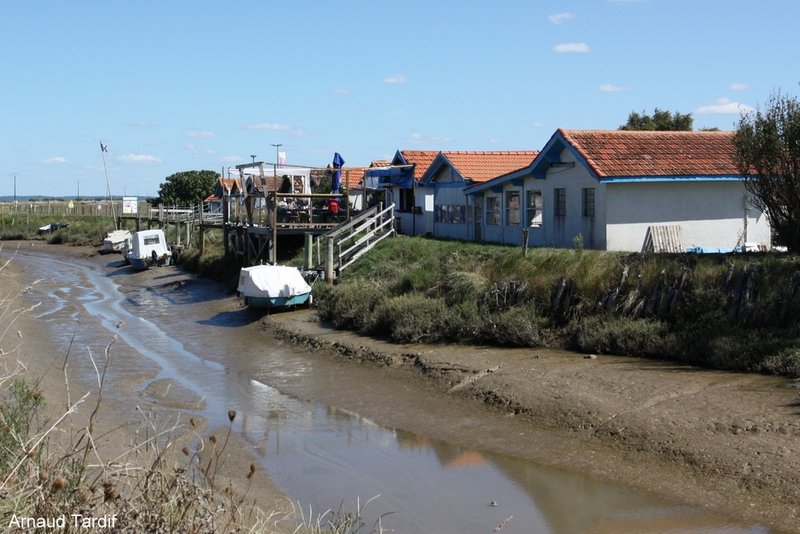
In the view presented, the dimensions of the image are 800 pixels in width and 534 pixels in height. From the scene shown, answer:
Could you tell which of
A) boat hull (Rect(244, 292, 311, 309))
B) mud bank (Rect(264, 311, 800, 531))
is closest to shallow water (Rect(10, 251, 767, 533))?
mud bank (Rect(264, 311, 800, 531))

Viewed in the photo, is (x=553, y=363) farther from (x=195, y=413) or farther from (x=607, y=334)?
(x=195, y=413)

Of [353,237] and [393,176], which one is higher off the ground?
[393,176]

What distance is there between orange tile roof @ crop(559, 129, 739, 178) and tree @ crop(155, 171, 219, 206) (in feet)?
177

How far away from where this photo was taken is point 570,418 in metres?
13.6

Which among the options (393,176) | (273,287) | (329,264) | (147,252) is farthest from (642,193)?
(147,252)

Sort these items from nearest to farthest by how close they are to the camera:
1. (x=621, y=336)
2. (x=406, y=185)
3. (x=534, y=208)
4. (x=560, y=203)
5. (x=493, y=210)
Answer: (x=621, y=336), (x=560, y=203), (x=534, y=208), (x=493, y=210), (x=406, y=185)

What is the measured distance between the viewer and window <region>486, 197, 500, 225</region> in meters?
30.2

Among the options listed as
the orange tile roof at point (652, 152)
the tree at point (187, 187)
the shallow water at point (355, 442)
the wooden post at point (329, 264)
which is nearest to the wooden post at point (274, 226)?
the wooden post at point (329, 264)

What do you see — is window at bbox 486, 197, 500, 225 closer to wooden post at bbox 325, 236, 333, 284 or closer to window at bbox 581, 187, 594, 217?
window at bbox 581, 187, 594, 217

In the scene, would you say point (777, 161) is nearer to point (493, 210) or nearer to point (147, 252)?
point (493, 210)

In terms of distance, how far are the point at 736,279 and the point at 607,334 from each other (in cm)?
249

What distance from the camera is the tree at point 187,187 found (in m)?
76.1

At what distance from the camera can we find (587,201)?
2506cm

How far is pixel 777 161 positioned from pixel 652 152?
707 cm
